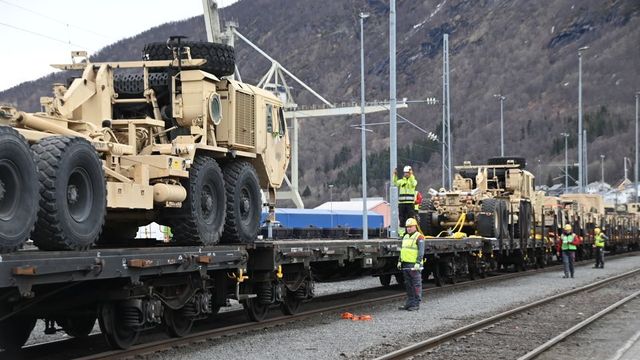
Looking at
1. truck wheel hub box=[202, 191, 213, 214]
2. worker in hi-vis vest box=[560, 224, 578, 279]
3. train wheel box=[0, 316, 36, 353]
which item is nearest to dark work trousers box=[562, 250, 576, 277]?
worker in hi-vis vest box=[560, 224, 578, 279]

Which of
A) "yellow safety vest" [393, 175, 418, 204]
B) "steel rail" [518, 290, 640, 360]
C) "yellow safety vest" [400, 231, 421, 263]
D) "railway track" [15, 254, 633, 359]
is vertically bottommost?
"steel rail" [518, 290, 640, 360]

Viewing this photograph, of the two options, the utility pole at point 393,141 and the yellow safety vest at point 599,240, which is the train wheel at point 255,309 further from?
the yellow safety vest at point 599,240

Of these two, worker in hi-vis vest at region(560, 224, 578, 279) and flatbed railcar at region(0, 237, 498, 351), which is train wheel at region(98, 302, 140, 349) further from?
worker in hi-vis vest at region(560, 224, 578, 279)

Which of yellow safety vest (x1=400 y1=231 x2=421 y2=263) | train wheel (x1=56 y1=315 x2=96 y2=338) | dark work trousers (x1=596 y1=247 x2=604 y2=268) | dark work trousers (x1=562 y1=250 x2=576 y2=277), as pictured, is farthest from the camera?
dark work trousers (x1=596 y1=247 x2=604 y2=268)

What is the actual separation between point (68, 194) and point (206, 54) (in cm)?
476

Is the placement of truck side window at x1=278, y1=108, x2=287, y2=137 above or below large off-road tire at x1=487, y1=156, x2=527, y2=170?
below

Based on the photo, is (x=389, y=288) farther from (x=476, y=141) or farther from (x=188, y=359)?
(x=476, y=141)

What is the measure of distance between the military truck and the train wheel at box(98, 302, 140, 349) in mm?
1237

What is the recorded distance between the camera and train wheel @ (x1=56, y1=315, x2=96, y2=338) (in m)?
12.9

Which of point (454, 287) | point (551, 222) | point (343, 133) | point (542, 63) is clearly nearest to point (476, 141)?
point (343, 133)

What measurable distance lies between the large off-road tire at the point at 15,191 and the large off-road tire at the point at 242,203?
212 inches

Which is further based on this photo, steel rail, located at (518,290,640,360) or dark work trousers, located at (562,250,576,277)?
dark work trousers, located at (562,250,576,277)

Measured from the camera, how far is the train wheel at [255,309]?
51.9 ft

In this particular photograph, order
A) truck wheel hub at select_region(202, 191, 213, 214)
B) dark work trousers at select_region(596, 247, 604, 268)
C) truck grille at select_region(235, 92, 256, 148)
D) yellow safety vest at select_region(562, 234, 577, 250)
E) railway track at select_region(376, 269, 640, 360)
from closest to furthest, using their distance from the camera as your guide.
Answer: railway track at select_region(376, 269, 640, 360) → truck wheel hub at select_region(202, 191, 213, 214) → truck grille at select_region(235, 92, 256, 148) → yellow safety vest at select_region(562, 234, 577, 250) → dark work trousers at select_region(596, 247, 604, 268)
